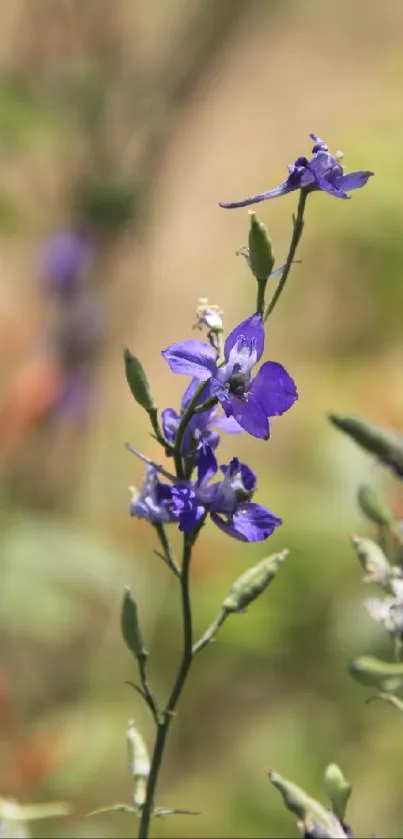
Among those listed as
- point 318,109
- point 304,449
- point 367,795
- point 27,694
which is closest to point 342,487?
point 304,449

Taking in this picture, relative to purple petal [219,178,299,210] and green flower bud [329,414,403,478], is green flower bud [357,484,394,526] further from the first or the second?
purple petal [219,178,299,210]

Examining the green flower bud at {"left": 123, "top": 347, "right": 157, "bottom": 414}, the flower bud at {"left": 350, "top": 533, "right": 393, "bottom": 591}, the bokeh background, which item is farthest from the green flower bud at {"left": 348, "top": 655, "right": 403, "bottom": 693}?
the bokeh background

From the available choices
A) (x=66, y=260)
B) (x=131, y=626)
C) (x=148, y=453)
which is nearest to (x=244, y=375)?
(x=131, y=626)

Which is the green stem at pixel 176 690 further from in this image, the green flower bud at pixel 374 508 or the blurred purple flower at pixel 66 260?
the blurred purple flower at pixel 66 260

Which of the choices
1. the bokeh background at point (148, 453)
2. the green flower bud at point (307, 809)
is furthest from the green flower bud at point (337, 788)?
the bokeh background at point (148, 453)

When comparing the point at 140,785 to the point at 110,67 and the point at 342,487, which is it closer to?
the point at 342,487

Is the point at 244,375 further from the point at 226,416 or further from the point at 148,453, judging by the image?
→ the point at 148,453
